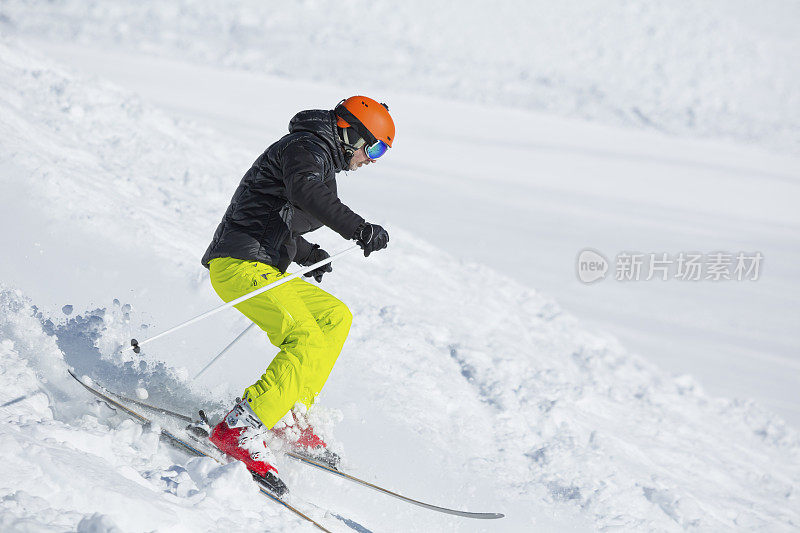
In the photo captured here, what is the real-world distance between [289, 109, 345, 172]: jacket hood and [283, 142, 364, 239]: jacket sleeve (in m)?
0.17

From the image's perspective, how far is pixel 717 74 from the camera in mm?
25016

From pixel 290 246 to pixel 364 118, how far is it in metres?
0.79

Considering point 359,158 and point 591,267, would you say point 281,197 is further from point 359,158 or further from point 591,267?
point 591,267

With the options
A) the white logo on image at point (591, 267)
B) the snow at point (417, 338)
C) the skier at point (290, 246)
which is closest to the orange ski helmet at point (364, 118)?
the skier at point (290, 246)

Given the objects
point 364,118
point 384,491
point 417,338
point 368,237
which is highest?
point 364,118

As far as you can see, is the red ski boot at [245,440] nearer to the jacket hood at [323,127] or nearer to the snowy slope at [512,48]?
the jacket hood at [323,127]

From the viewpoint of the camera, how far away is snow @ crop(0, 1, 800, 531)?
3.27m

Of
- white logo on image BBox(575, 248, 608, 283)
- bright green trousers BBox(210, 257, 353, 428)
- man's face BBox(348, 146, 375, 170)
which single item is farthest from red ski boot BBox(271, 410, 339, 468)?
white logo on image BBox(575, 248, 608, 283)

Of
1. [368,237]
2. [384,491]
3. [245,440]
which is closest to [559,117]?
[384,491]

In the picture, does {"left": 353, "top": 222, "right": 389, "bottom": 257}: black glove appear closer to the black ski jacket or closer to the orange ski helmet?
the black ski jacket

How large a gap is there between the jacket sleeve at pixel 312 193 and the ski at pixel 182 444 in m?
1.26

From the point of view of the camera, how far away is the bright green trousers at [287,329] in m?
3.35

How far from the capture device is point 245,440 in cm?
339

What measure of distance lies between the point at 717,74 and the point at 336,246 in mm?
22065
